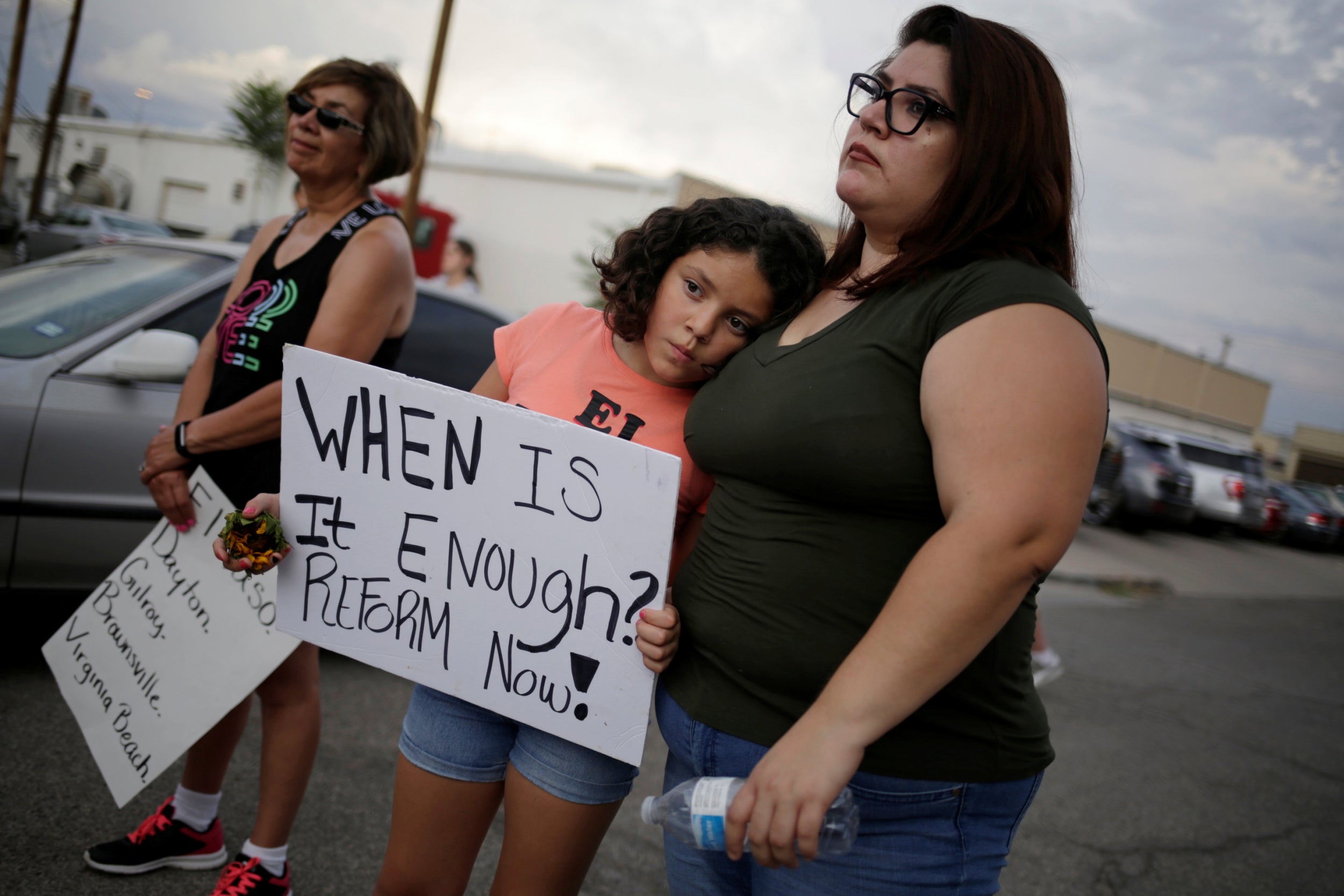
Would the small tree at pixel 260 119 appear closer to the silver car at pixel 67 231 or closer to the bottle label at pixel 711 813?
the silver car at pixel 67 231

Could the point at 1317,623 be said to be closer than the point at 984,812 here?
No

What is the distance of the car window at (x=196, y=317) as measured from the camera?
10.4ft

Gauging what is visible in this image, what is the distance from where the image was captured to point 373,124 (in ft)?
7.30

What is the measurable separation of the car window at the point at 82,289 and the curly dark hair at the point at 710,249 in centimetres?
225

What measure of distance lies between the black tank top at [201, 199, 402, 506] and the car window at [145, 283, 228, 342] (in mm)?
1220

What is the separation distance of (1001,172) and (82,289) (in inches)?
130

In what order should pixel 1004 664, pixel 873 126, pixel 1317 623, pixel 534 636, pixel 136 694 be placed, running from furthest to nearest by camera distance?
pixel 1317 623 → pixel 136 694 → pixel 534 636 → pixel 873 126 → pixel 1004 664

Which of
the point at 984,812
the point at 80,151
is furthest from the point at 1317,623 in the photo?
the point at 80,151

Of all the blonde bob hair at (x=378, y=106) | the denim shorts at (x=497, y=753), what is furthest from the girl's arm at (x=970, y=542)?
the blonde bob hair at (x=378, y=106)

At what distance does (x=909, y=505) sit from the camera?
1.11 m

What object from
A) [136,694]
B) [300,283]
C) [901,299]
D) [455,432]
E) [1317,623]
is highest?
[901,299]

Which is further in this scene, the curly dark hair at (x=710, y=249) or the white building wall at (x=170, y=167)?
the white building wall at (x=170, y=167)

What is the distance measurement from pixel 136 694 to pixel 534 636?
1.19 metres

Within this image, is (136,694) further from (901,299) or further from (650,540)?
(901,299)
